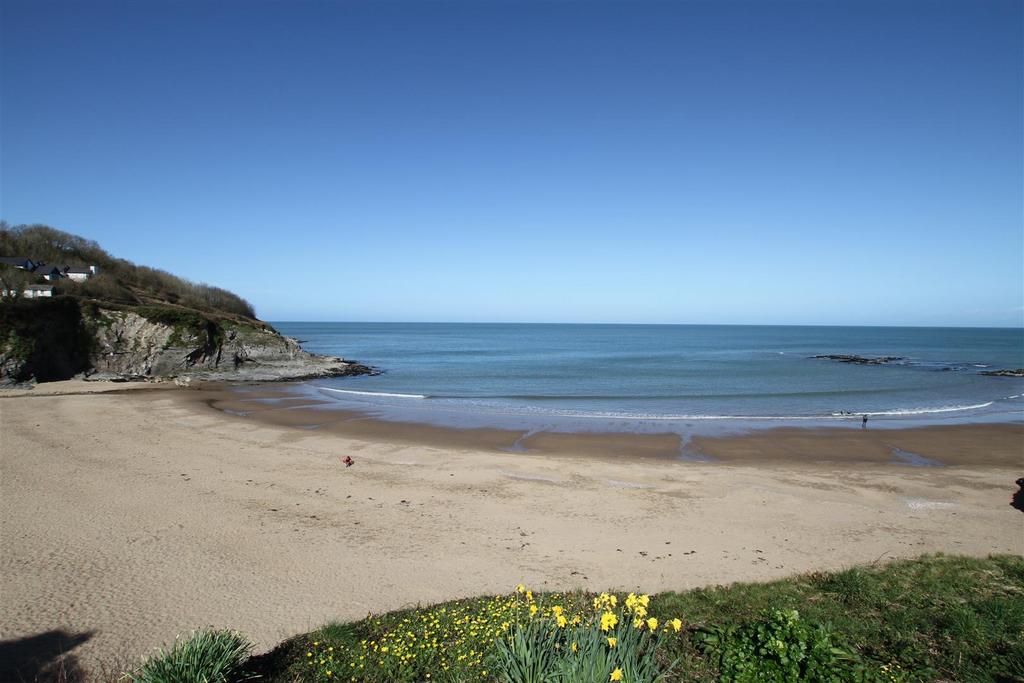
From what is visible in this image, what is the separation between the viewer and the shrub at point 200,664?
5.51m

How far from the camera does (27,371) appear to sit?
117 ft

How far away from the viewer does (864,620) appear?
23.7ft

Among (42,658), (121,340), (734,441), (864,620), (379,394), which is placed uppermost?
(121,340)

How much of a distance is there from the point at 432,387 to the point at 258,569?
33532mm

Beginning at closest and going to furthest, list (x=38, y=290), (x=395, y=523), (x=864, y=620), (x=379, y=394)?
(x=864, y=620) < (x=395, y=523) < (x=379, y=394) < (x=38, y=290)

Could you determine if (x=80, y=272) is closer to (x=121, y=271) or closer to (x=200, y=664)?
(x=121, y=271)

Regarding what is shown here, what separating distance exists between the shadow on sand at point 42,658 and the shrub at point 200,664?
2014 millimetres

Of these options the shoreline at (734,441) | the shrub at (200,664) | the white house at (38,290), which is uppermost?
the white house at (38,290)

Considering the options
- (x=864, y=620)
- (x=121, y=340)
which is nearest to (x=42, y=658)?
(x=864, y=620)

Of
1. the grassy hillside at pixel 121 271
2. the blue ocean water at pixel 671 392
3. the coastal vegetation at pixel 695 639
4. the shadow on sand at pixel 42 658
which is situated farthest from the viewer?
the grassy hillside at pixel 121 271

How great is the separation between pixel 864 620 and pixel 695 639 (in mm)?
2587

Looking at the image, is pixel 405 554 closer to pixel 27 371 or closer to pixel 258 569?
pixel 258 569

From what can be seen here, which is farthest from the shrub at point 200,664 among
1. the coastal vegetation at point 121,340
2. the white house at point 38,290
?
the white house at point 38,290

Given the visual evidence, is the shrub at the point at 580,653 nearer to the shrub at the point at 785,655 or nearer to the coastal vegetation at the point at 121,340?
the shrub at the point at 785,655
